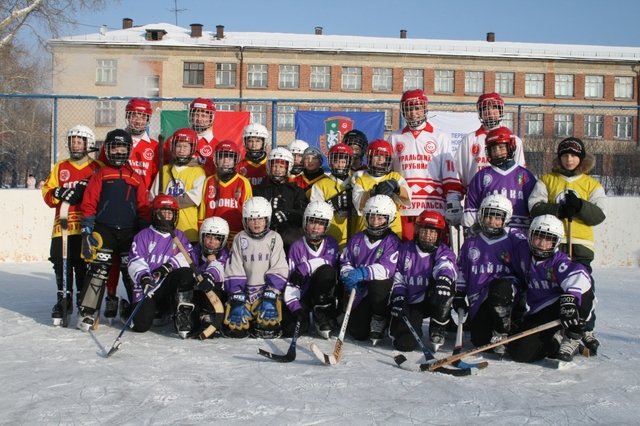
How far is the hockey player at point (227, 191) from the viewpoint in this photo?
4992mm

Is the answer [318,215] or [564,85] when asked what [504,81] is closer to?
[564,85]

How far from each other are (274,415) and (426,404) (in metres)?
0.78

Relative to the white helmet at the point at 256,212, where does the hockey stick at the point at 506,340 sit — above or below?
below

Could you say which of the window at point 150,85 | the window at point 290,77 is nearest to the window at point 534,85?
the window at point 290,77

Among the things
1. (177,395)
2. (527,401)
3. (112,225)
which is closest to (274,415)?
(177,395)

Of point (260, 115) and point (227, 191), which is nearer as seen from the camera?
point (227, 191)

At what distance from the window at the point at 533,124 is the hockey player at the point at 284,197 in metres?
5.62

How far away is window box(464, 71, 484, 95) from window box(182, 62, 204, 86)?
12705mm

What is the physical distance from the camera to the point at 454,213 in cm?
487

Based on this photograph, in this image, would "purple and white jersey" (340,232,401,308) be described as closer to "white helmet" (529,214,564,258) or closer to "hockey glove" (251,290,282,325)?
"hockey glove" (251,290,282,325)

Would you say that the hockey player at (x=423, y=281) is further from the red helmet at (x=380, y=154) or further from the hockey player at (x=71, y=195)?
the hockey player at (x=71, y=195)

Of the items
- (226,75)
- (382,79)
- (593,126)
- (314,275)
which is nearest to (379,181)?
(314,275)

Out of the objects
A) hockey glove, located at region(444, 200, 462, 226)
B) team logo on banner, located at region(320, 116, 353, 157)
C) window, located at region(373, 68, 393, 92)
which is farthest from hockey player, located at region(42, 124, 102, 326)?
window, located at region(373, 68, 393, 92)

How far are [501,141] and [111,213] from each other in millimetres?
3110
